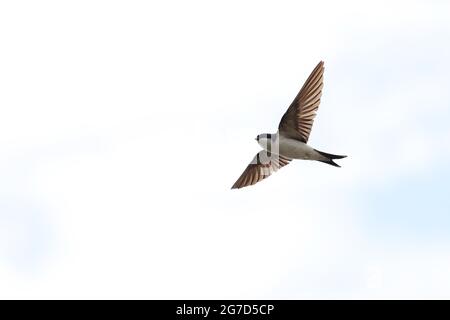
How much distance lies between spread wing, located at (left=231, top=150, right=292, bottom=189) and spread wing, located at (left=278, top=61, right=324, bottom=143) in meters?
0.71

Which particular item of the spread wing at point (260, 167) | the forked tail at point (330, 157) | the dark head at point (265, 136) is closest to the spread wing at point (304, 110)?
the dark head at point (265, 136)

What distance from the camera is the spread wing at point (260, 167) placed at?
44.5 ft

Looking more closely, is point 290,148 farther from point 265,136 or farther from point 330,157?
point 330,157

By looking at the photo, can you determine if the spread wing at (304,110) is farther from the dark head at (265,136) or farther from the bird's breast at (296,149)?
the dark head at (265,136)

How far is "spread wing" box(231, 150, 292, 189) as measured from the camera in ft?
44.5

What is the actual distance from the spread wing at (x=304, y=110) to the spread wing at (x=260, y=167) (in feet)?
2.33

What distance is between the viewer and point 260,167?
1371cm

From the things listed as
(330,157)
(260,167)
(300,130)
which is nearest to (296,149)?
(300,130)

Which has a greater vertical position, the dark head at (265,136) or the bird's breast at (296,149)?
the dark head at (265,136)

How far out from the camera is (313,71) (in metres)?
12.4
